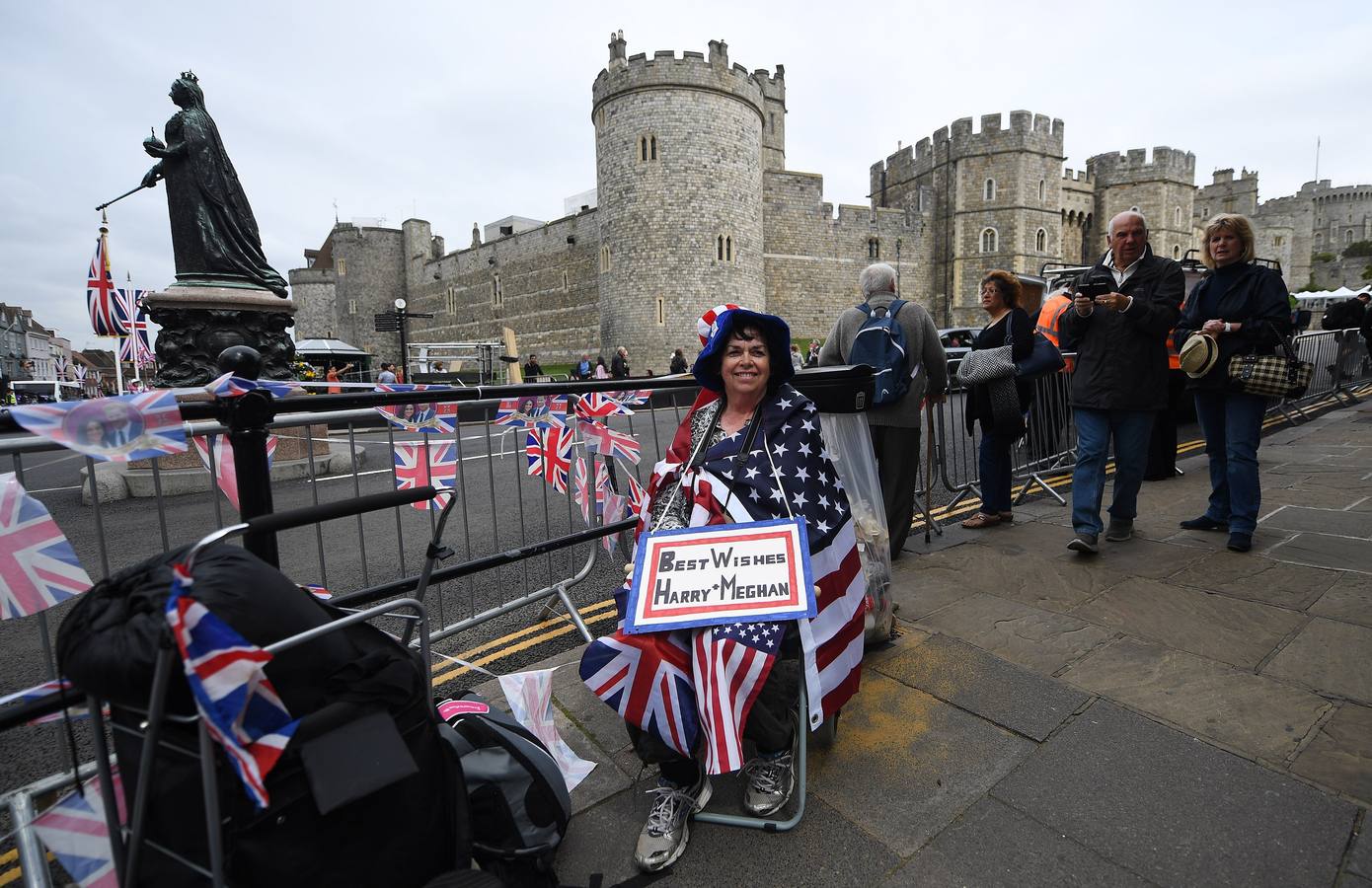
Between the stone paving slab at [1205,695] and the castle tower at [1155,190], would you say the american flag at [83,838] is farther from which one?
the castle tower at [1155,190]

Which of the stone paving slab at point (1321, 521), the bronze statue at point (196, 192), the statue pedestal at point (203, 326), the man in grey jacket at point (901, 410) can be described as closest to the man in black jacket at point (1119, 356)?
the man in grey jacket at point (901, 410)

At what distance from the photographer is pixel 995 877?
174cm

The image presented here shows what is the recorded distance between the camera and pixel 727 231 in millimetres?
31438

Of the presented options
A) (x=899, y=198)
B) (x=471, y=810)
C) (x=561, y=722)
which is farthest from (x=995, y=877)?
(x=899, y=198)

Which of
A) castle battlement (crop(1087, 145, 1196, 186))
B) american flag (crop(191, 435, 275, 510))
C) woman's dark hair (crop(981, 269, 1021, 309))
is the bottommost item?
american flag (crop(191, 435, 275, 510))

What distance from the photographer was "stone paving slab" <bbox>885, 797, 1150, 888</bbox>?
5.64 ft

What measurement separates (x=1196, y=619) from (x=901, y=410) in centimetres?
175

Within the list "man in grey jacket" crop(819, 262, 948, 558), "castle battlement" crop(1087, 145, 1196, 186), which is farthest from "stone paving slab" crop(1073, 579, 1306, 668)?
"castle battlement" crop(1087, 145, 1196, 186)

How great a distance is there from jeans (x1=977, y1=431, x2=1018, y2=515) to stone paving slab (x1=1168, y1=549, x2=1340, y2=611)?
1.25m

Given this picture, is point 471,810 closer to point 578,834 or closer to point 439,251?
point 578,834

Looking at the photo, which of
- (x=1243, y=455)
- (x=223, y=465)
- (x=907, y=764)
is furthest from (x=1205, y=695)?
(x=223, y=465)

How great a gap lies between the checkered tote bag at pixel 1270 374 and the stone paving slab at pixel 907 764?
3.01 metres

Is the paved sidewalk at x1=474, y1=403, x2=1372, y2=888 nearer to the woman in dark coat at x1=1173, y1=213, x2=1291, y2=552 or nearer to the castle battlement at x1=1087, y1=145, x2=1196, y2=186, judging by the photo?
the woman in dark coat at x1=1173, y1=213, x2=1291, y2=552

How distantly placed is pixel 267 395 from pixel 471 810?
1.36 meters
